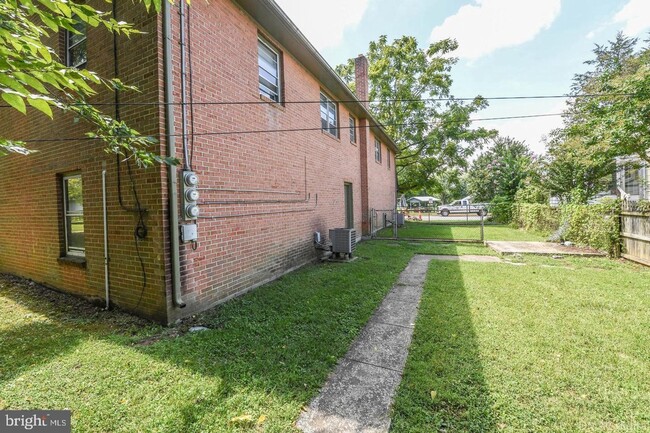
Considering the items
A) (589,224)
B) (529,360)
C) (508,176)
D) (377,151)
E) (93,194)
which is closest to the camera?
(529,360)

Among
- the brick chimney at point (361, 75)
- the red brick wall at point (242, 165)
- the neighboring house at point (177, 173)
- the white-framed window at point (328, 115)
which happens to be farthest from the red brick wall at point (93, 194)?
the brick chimney at point (361, 75)

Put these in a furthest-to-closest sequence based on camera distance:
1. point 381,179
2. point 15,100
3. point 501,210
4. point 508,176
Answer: point 508,176 → point 501,210 → point 381,179 → point 15,100

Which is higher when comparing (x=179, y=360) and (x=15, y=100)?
(x=15, y=100)

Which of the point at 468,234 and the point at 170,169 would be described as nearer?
the point at 170,169

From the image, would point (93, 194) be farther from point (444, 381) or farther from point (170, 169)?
point (444, 381)

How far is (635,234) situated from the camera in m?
6.78

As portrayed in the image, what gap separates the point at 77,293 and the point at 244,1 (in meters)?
5.67

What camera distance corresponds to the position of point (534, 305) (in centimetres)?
425

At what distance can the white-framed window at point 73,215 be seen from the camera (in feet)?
15.9

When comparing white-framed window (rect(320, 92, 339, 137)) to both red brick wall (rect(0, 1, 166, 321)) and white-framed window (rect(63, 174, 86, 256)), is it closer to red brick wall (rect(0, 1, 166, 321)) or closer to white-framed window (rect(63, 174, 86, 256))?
red brick wall (rect(0, 1, 166, 321))

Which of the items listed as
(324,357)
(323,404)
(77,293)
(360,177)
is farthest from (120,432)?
(360,177)

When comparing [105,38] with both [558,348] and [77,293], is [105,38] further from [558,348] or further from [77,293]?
[558,348]

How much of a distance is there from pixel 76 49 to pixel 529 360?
7.75 meters

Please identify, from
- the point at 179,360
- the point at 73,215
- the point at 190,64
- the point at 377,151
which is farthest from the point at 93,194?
the point at 377,151
